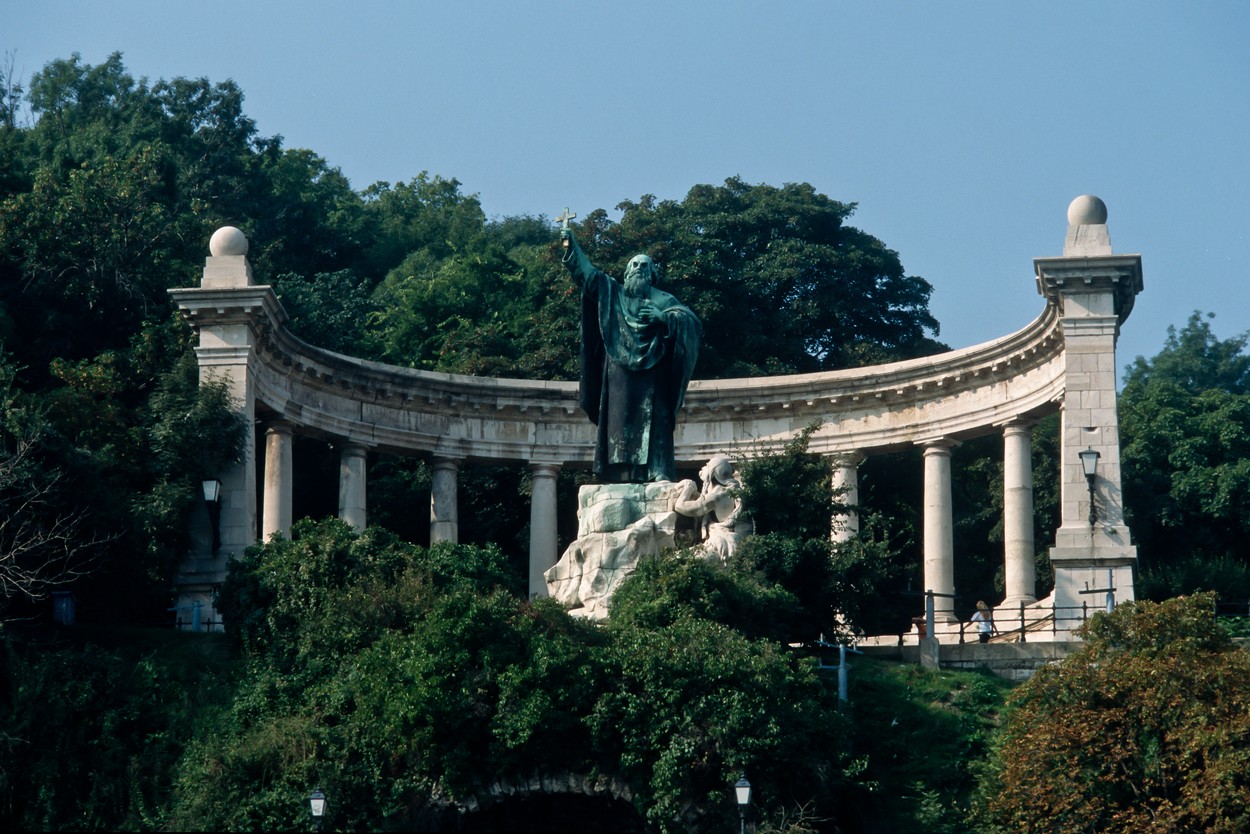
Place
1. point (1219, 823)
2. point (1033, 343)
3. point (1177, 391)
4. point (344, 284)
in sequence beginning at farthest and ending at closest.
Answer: point (344, 284) < point (1177, 391) < point (1033, 343) < point (1219, 823)

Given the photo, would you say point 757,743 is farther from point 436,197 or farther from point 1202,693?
point 436,197

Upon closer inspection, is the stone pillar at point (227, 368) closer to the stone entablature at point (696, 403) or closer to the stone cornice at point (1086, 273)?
the stone entablature at point (696, 403)

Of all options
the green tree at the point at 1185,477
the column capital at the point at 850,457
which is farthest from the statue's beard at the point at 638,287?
the green tree at the point at 1185,477

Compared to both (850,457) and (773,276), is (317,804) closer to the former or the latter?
(850,457)

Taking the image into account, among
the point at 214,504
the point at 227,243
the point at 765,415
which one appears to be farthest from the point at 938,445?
the point at 214,504

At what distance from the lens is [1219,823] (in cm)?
3888

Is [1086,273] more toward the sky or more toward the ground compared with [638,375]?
more toward the sky

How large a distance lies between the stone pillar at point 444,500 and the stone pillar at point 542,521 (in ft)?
6.35

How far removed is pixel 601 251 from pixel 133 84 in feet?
67.6

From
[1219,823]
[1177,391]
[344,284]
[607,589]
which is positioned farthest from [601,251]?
[1219,823]

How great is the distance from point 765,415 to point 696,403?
1761mm

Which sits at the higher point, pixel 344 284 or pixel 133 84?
pixel 133 84

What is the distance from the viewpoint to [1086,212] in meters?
55.7

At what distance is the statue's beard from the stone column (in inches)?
523
